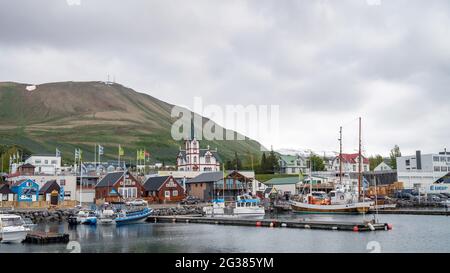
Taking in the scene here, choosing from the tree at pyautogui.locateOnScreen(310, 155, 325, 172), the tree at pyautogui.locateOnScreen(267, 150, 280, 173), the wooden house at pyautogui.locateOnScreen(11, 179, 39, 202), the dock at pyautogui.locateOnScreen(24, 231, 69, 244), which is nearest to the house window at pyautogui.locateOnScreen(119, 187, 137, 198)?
the wooden house at pyautogui.locateOnScreen(11, 179, 39, 202)

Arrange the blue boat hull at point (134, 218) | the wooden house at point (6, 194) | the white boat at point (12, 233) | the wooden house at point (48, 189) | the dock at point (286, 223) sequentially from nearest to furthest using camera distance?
1. the white boat at point (12, 233)
2. the dock at point (286, 223)
3. the blue boat hull at point (134, 218)
4. the wooden house at point (6, 194)
5. the wooden house at point (48, 189)

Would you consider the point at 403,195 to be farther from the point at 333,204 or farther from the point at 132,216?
the point at 132,216

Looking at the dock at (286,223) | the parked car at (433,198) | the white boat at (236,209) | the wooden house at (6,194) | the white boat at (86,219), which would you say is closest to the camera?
the dock at (286,223)

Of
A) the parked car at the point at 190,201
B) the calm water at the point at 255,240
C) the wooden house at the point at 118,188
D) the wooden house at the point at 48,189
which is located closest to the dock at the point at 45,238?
the calm water at the point at 255,240

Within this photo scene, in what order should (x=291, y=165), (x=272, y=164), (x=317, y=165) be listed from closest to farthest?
(x=272, y=164), (x=317, y=165), (x=291, y=165)

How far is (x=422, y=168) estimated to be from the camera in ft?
337

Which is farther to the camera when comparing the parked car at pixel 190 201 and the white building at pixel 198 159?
the white building at pixel 198 159

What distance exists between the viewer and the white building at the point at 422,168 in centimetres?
9812

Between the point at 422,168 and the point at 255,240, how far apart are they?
77.0m

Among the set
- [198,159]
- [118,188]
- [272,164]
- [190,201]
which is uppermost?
[198,159]

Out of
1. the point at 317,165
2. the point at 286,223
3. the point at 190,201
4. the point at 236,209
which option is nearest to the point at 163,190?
the point at 190,201

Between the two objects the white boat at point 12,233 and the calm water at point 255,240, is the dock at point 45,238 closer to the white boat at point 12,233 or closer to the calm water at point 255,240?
the white boat at point 12,233

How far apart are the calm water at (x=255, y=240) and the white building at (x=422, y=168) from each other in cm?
5400
